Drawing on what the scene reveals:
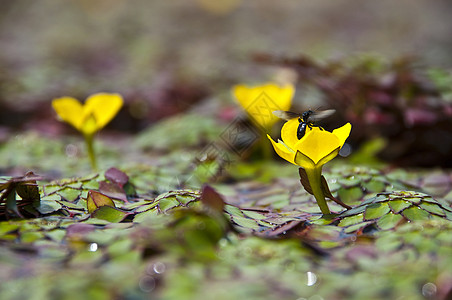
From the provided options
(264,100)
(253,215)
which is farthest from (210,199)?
(264,100)

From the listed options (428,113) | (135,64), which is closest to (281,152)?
(428,113)

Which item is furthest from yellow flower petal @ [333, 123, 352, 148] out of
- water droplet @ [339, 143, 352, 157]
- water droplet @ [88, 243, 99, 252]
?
water droplet @ [339, 143, 352, 157]

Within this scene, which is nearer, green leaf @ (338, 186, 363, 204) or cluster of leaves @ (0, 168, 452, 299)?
cluster of leaves @ (0, 168, 452, 299)

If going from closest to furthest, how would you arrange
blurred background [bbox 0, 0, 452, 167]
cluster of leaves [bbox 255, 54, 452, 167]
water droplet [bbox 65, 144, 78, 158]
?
cluster of leaves [bbox 255, 54, 452, 167]
blurred background [bbox 0, 0, 452, 167]
water droplet [bbox 65, 144, 78, 158]

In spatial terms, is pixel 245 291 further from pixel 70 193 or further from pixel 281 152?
pixel 70 193

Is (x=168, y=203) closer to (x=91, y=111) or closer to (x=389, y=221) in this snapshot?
(x=389, y=221)

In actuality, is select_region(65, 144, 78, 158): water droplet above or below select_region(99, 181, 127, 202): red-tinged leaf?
below

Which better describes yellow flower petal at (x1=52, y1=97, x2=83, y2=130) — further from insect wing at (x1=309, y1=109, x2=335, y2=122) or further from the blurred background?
the blurred background

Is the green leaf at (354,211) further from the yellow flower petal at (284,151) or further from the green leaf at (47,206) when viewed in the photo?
the green leaf at (47,206)
